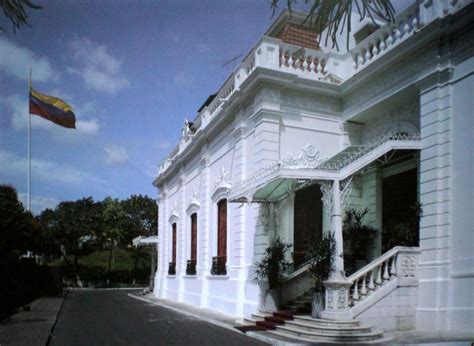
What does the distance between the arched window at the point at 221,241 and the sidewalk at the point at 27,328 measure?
14.6ft

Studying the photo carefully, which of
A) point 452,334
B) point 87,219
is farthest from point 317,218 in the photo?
point 87,219

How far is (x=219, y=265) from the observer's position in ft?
42.5

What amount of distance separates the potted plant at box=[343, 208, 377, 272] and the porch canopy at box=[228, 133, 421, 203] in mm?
1673

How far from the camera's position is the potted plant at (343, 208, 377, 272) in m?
10.2

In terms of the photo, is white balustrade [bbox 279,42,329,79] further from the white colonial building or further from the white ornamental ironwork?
the white ornamental ironwork

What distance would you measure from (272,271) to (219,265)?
3.59m

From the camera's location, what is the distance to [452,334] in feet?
23.6

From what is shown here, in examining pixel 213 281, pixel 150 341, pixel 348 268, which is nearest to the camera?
pixel 150 341

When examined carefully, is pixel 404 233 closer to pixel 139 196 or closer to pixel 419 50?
pixel 419 50

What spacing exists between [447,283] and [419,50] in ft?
14.2

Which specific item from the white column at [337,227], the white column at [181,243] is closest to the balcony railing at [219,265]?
the white column at [181,243]

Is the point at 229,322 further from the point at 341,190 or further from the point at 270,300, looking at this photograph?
the point at 341,190

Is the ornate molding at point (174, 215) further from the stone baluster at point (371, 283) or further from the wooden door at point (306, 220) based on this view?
the stone baluster at point (371, 283)

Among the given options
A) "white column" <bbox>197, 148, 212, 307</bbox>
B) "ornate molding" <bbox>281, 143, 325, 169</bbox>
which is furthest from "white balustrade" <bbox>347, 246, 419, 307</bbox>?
"white column" <bbox>197, 148, 212, 307</bbox>
